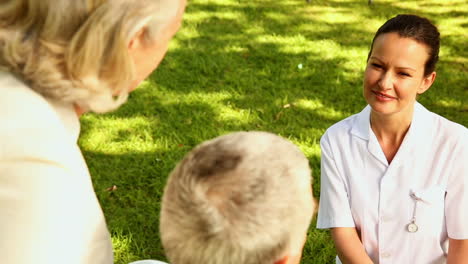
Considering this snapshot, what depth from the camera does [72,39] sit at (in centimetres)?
155

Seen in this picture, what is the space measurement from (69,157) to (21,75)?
28 cm

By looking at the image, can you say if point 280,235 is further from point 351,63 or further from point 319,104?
point 351,63

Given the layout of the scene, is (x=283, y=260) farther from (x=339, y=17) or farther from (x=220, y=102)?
(x=339, y=17)

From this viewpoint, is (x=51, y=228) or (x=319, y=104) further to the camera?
(x=319, y=104)

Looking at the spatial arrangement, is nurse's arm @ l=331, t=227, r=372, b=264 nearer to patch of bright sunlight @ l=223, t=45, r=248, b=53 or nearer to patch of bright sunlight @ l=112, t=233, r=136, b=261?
patch of bright sunlight @ l=112, t=233, r=136, b=261

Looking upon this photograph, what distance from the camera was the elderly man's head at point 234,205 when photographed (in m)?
1.30

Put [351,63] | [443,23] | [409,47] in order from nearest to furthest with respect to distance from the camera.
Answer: [409,47]
[351,63]
[443,23]

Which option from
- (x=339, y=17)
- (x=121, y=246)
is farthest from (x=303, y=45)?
(x=121, y=246)

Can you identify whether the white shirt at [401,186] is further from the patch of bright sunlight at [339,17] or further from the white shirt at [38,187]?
the patch of bright sunlight at [339,17]

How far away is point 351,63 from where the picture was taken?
5.41m

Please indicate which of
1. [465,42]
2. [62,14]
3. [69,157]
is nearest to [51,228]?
[69,157]

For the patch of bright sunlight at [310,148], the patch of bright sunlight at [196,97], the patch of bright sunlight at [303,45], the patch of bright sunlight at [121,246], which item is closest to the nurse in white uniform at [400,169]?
the patch of bright sunlight at [121,246]

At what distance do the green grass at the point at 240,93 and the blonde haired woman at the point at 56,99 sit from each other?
5.87 feet

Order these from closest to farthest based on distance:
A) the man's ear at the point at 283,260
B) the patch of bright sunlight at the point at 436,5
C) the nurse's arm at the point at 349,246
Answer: the man's ear at the point at 283,260 → the nurse's arm at the point at 349,246 → the patch of bright sunlight at the point at 436,5
